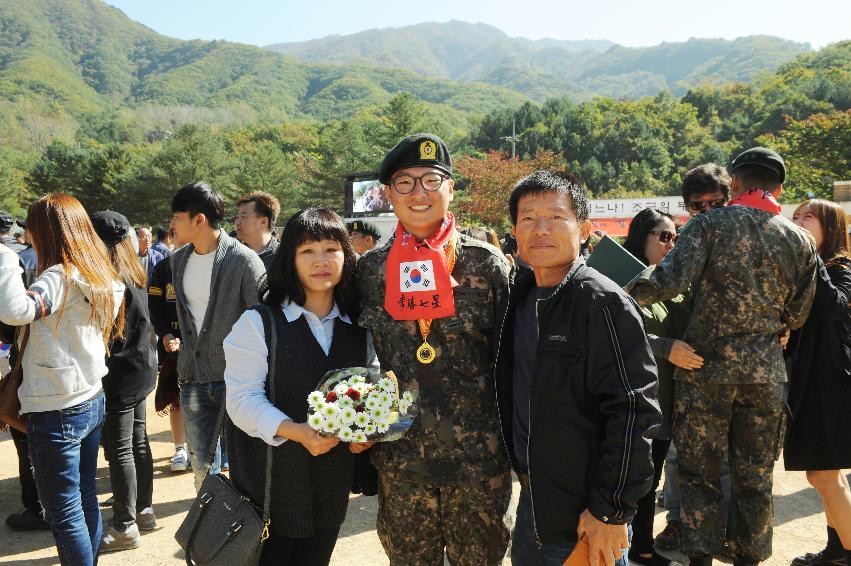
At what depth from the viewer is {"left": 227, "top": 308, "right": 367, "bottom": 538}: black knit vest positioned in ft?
7.38

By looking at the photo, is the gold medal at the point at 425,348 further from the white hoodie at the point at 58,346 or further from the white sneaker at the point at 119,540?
the white sneaker at the point at 119,540

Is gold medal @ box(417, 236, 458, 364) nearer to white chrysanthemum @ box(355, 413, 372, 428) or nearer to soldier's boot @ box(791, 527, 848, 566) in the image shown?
white chrysanthemum @ box(355, 413, 372, 428)

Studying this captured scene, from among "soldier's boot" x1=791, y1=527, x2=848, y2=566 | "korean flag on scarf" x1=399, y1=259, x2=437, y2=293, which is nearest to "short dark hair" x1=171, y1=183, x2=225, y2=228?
"korean flag on scarf" x1=399, y1=259, x2=437, y2=293

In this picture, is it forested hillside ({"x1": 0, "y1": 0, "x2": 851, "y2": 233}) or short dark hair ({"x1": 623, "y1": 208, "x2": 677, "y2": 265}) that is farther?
forested hillside ({"x1": 0, "y1": 0, "x2": 851, "y2": 233})

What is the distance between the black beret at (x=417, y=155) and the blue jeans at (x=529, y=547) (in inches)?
51.8

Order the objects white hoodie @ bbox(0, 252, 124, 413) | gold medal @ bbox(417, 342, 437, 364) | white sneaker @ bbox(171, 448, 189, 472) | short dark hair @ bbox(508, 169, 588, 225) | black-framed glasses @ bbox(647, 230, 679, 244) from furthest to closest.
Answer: white sneaker @ bbox(171, 448, 189, 472)
black-framed glasses @ bbox(647, 230, 679, 244)
white hoodie @ bbox(0, 252, 124, 413)
gold medal @ bbox(417, 342, 437, 364)
short dark hair @ bbox(508, 169, 588, 225)

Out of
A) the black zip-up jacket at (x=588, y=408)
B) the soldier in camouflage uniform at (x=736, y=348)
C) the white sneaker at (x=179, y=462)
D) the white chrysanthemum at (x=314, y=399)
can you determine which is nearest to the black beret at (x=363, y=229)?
A: the white sneaker at (x=179, y=462)

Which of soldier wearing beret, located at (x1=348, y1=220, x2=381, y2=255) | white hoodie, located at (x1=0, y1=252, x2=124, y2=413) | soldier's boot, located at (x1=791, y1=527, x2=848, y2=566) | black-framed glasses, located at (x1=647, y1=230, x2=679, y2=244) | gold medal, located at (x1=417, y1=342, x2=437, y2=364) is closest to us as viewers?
gold medal, located at (x1=417, y1=342, x2=437, y2=364)

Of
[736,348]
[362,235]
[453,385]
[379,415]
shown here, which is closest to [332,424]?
[379,415]

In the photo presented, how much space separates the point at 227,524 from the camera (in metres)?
2.17

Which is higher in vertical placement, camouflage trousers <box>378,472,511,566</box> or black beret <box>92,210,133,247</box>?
black beret <box>92,210,133,247</box>

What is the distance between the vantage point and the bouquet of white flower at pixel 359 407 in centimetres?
202

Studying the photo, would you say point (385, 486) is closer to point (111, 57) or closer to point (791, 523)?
point (791, 523)

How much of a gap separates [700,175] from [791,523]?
2496 millimetres
